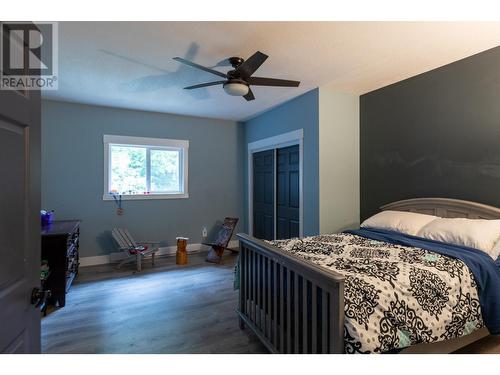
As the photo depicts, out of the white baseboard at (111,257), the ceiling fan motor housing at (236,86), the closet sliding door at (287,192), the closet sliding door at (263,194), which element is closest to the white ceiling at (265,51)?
the ceiling fan motor housing at (236,86)

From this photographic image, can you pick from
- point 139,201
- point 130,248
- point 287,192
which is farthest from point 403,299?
point 139,201

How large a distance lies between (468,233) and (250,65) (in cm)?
224

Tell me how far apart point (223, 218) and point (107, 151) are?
7.58ft

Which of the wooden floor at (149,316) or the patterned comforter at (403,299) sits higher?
the patterned comforter at (403,299)

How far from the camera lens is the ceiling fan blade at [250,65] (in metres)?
2.02

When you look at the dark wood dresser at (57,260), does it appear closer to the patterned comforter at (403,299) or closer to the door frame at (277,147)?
the patterned comforter at (403,299)

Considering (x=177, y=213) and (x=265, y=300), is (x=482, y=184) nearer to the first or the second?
(x=265, y=300)

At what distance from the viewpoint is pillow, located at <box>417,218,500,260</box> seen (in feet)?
6.75

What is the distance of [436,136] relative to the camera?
289 centimetres

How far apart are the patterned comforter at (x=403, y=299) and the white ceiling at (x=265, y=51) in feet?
5.92

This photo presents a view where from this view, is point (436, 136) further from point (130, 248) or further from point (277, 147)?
point (130, 248)

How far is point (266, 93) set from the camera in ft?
12.0
